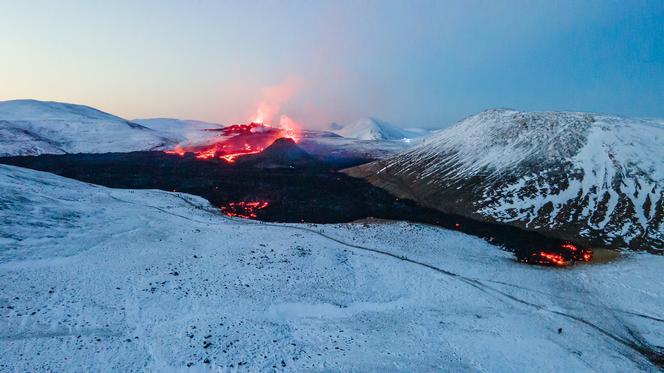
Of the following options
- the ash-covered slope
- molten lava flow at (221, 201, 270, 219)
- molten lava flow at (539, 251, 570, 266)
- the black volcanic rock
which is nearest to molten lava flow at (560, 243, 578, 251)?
the ash-covered slope

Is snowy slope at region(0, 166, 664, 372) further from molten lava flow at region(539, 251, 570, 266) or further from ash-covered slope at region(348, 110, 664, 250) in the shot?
ash-covered slope at region(348, 110, 664, 250)

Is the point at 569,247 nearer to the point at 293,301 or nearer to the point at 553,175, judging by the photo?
the point at 553,175

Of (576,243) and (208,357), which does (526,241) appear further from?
(208,357)

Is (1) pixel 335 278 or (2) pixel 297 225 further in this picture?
→ (2) pixel 297 225

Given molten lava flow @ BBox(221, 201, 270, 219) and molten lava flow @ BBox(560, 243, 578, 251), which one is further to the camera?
molten lava flow @ BBox(221, 201, 270, 219)

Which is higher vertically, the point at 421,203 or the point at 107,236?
the point at 421,203

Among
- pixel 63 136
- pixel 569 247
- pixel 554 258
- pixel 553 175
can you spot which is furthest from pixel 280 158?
pixel 63 136

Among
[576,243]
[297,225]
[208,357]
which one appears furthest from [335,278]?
[576,243]
